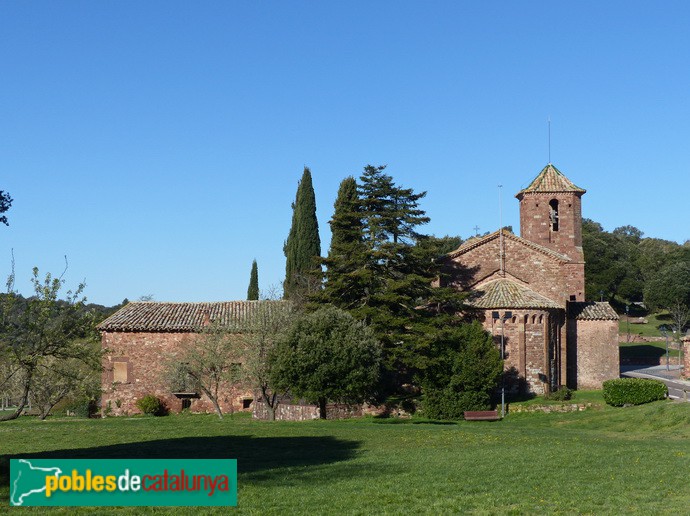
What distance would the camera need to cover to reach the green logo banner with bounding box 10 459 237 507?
46.0 feet

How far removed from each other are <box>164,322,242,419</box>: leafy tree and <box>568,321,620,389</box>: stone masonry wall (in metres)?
22.2

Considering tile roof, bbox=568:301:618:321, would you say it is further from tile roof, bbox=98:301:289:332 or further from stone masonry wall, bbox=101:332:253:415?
stone masonry wall, bbox=101:332:253:415

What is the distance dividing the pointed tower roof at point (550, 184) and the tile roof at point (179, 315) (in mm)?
19699

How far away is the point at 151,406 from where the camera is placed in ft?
138

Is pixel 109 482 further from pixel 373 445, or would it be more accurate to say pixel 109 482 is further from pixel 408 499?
pixel 373 445

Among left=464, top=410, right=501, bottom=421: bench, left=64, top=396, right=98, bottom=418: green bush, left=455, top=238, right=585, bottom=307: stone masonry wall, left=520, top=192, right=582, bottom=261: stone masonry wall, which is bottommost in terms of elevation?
left=64, top=396, right=98, bottom=418: green bush

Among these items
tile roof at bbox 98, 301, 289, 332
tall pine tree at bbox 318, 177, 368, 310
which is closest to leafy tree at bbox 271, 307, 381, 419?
tall pine tree at bbox 318, 177, 368, 310

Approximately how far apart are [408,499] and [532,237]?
38097 millimetres

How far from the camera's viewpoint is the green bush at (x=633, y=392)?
1468 inches

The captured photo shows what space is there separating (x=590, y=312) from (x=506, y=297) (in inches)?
356

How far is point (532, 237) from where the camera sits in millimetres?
50094

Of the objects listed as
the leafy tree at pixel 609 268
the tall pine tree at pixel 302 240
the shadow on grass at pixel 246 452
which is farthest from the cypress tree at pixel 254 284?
the leafy tree at pixel 609 268

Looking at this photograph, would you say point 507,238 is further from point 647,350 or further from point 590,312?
point 647,350

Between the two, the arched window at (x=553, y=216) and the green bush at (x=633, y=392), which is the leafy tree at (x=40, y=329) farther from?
the arched window at (x=553, y=216)
